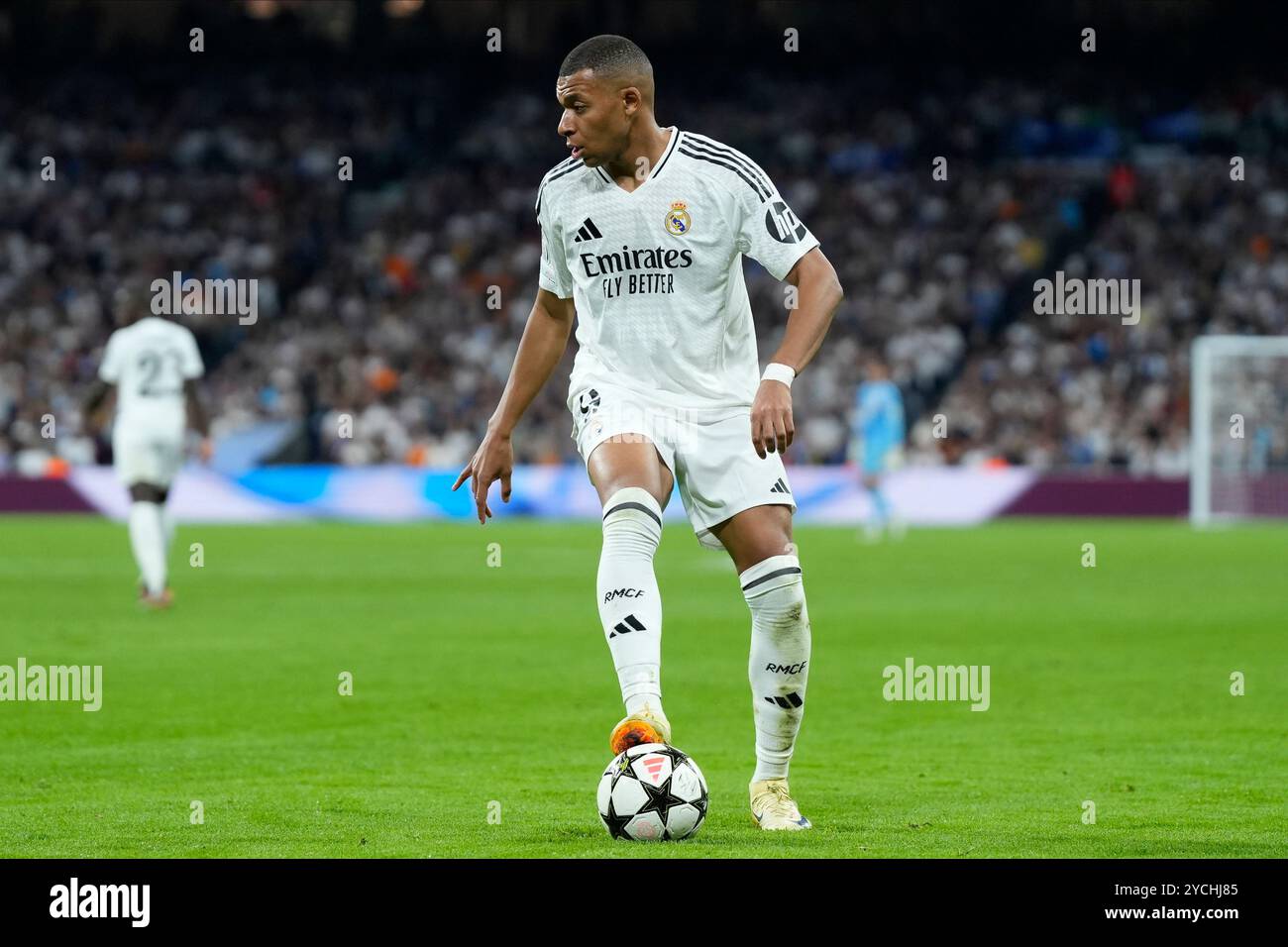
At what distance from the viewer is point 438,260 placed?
3569cm

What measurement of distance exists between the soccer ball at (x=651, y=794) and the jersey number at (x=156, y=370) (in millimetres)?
9749

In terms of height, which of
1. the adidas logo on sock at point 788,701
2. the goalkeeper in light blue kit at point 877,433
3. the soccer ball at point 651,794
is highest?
the goalkeeper in light blue kit at point 877,433

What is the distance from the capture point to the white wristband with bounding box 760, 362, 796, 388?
586 centimetres

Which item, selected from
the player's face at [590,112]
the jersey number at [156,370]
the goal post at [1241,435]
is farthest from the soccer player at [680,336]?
the goal post at [1241,435]

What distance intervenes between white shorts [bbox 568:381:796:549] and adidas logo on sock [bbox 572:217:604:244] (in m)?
0.49

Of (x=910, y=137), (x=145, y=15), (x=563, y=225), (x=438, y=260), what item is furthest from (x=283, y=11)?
(x=563, y=225)
